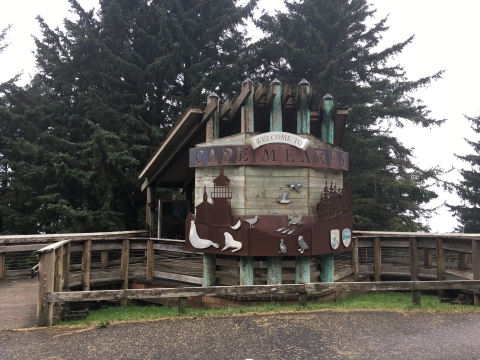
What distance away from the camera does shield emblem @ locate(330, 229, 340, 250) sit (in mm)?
8241

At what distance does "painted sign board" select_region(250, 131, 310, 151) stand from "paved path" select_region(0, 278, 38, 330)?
528 cm

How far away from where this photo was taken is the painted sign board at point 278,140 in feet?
25.8

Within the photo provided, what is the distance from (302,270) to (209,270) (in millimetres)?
2130

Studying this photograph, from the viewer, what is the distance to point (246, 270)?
8.01m

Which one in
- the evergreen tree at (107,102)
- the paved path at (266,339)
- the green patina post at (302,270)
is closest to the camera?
the paved path at (266,339)

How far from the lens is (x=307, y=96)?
→ 8.48m

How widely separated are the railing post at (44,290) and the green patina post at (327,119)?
21.3 ft

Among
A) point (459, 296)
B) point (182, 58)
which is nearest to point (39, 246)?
point (459, 296)

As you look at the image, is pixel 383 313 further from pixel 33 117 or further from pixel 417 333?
pixel 33 117

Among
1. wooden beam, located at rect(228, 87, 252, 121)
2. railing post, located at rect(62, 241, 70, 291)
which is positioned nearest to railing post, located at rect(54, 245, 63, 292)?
railing post, located at rect(62, 241, 70, 291)

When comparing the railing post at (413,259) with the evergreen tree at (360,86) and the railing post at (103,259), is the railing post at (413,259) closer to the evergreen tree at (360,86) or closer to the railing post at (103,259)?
the evergreen tree at (360,86)

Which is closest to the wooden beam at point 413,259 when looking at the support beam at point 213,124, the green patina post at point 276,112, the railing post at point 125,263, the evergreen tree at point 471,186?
the green patina post at point 276,112

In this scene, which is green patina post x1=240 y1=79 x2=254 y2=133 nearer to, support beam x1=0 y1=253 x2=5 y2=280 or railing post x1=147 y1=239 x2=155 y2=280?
railing post x1=147 y1=239 x2=155 y2=280

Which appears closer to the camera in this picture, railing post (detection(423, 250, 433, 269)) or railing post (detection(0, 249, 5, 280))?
railing post (detection(0, 249, 5, 280))
